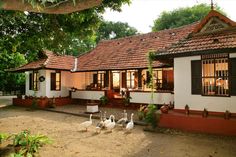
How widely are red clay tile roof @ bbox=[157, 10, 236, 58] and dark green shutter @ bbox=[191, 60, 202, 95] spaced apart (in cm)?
63

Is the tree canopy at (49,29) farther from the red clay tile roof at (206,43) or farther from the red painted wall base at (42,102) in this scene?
the red painted wall base at (42,102)

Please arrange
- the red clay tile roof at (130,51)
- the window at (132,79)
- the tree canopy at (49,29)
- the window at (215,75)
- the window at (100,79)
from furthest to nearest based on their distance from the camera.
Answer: the window at (100,79)
the window at (132,79)
the red clay tile roof at (130,51)
the window at (215,75)
the tree canopy at (49,29)

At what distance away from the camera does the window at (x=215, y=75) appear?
10.2 metres

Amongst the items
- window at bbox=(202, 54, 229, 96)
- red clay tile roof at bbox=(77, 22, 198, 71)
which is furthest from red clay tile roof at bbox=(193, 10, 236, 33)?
red clay tile roof at bbox=(77, 22, 198, 71)

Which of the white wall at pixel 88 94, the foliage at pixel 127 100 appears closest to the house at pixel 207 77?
the foliage at pixel 127 100

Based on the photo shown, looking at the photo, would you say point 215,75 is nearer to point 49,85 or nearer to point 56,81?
point 49,85

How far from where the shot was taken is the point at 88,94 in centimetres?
2034

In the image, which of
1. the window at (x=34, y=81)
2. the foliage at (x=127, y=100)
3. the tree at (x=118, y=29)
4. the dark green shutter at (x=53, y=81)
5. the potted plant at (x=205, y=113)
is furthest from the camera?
the tree at (x=118, y=29)

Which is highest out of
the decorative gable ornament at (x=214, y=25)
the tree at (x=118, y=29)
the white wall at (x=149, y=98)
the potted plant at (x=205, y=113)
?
the tree at (x=118, y=29)

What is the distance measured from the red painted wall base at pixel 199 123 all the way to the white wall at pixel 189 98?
2.17 feet

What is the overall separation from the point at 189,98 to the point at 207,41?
2.79 metres

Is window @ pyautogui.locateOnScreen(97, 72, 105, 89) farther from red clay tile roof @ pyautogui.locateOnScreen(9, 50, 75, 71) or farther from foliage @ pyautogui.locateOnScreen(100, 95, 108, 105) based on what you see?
foliage @ pyautogui.locateOnScreen(100, 95, 108, 105)

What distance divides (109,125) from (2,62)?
82.3ft

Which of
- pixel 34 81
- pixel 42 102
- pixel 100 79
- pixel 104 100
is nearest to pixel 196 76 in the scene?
pixel 104 100
